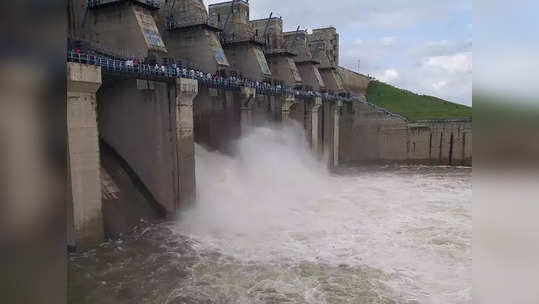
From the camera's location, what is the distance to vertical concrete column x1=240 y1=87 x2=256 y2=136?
27172 mm

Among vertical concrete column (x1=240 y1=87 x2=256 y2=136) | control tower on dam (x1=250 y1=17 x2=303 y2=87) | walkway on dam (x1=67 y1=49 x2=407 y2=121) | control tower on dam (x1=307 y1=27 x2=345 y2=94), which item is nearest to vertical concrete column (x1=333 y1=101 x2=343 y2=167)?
control tower on dam (x1=307 y1=27 x2=345 y2=94)

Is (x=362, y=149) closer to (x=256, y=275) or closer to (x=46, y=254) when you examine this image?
(x=256, y=275)

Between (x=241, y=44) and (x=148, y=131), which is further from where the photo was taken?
(x=241, y=44)

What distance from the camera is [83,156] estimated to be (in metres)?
14.3

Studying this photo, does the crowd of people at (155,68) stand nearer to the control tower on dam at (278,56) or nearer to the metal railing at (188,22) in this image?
the metal railing at (188,22)

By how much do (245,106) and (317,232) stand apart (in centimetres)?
1251

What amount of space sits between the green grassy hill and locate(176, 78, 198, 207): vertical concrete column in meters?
34.3

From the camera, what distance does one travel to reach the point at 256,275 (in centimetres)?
1344

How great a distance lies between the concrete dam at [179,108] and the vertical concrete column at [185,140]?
54mm

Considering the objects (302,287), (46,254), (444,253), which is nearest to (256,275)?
(302,287)

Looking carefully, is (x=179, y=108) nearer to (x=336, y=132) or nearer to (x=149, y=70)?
(x=149, y=70)

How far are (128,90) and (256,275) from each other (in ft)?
39.3

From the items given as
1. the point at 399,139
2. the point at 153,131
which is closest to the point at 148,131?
the point at 153,131

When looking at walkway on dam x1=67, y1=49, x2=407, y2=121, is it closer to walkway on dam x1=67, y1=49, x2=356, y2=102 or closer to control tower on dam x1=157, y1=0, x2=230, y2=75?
walkway on dam x1=67, y1=49, x2=356, y2=102
